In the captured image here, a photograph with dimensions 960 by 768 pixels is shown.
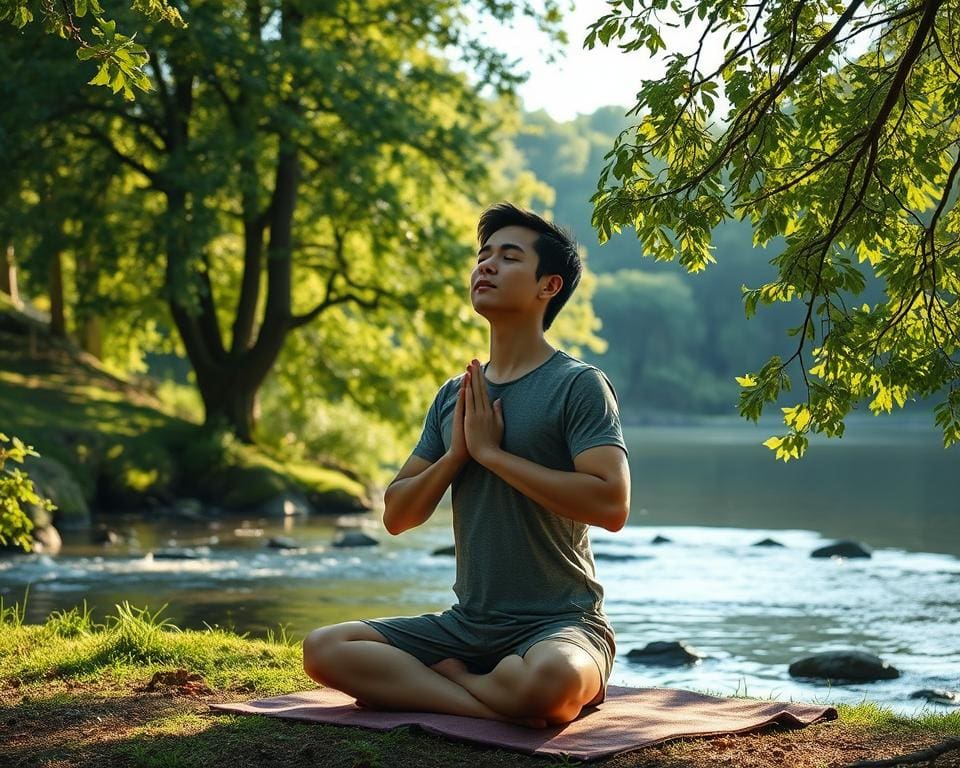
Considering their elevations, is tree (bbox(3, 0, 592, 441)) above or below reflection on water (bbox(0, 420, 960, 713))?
above

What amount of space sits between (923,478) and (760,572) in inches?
740

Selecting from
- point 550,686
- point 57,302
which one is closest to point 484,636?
point 550,686

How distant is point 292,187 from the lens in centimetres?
2544

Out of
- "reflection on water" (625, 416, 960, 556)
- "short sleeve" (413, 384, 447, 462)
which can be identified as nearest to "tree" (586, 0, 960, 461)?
"short sleeve" (413, 384, 447, 462)

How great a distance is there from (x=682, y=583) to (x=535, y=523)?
10965mm

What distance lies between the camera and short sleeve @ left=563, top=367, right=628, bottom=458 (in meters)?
5.52

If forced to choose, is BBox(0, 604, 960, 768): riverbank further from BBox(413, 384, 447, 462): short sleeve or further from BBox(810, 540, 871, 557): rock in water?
BBox(810, 540, 871, 557): rock in water

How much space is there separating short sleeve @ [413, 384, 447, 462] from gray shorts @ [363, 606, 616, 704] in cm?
70

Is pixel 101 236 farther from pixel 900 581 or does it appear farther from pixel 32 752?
pixel 32 752

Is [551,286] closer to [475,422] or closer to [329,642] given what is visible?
[475,422]

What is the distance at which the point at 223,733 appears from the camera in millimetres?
5457

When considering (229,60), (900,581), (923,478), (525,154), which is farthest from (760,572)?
(525,154)

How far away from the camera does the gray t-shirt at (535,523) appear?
5598mm

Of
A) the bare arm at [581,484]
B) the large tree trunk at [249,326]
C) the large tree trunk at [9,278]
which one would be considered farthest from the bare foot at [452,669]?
the large tree trunk at [9,278]
